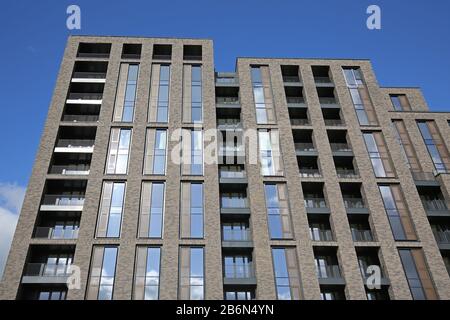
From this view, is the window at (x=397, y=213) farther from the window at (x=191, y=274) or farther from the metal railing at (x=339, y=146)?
the window at (x=191, y=274)

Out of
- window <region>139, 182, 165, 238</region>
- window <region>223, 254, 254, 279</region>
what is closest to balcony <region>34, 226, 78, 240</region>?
window <region>139, 182, 165, 238</region>

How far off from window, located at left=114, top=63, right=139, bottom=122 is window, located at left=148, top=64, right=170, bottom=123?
1.63m

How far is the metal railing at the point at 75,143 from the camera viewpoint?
3516cm

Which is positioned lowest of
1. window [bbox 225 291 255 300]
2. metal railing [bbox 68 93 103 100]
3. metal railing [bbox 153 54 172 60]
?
window [bbox 225 291 255 300]

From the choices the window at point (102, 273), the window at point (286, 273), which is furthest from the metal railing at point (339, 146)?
the window at point (102, 273)

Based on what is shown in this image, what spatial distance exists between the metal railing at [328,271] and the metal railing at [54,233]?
17.4 m

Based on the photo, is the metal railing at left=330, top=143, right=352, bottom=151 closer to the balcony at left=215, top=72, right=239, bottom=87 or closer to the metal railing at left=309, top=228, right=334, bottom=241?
the metal railing at left=309, top=228, right=334, bottom=241

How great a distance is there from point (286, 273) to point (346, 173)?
11068mm

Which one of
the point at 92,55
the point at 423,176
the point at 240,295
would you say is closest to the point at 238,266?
the point at 240,295

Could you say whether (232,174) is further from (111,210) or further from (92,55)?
(92,55)

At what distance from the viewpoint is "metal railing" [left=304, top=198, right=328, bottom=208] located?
1294 inches
